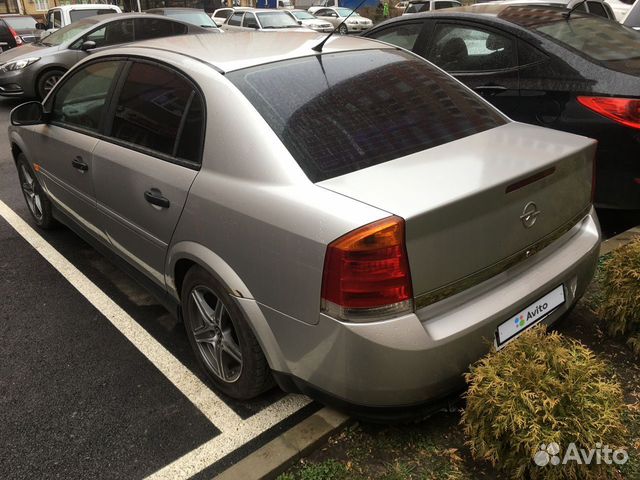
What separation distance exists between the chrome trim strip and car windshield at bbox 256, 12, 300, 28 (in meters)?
16.3

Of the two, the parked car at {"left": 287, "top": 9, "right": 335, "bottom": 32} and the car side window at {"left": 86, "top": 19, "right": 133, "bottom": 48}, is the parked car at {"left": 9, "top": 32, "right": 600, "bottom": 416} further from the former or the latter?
the parked car at {"left": 287, "top": 9, "right": 335, "bottom": 32}

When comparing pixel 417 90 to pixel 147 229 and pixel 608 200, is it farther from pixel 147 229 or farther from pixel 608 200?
pixel 608 200

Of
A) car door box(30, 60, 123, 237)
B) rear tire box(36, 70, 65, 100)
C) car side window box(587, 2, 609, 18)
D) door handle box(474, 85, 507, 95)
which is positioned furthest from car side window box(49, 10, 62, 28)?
door handle box(474, 85, 507, 95)

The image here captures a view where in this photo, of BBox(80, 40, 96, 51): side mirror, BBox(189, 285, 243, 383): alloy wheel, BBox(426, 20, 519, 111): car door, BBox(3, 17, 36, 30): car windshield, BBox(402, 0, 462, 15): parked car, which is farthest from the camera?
BBox(402, 0, 462, 15): parked car

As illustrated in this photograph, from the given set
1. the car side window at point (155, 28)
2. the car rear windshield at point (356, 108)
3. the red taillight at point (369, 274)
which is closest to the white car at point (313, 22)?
the car side window at point (155, 28)

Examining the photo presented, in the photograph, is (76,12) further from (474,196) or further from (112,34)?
(474,196)

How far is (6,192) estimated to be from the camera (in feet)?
19.1

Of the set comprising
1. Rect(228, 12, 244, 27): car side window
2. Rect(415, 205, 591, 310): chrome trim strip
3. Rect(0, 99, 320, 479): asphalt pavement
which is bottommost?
Rect(0, 99, 320, 479): asphalt pavement

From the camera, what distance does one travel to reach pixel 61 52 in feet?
32.2

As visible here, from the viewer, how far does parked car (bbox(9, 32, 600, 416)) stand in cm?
193

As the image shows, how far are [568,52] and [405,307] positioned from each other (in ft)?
9.87

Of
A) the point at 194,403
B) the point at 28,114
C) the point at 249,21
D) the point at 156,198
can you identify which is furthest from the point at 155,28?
the point at 194,403

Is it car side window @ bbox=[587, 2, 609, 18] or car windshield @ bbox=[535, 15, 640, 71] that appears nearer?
car windshield @ bbox=[535, 15, 640, 71]

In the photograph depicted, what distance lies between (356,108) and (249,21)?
16.5m
